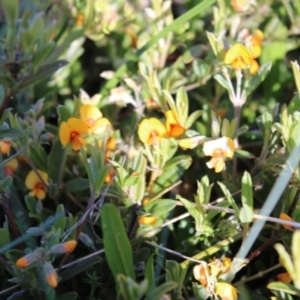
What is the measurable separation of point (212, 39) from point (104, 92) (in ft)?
1.27

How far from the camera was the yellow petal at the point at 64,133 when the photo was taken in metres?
1.18

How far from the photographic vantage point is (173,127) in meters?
1.24

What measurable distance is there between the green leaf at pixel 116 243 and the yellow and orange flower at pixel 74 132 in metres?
0.25

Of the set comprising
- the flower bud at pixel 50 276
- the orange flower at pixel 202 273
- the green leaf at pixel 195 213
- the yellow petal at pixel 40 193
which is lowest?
the orange flower at pixel 202 273

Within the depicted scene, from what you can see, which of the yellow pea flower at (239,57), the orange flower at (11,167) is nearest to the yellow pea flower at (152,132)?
the yellow pea flower at (239,57)

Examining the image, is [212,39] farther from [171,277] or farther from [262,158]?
[171,277]

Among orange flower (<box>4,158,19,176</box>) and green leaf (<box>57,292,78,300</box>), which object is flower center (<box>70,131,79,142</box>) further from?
green leaf (<box>57,292,78,300</box>)

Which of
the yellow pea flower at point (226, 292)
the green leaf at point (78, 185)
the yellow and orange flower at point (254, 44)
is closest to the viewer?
the yellow pea flower at point (226, 292)

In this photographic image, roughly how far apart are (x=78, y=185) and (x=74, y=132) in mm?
142

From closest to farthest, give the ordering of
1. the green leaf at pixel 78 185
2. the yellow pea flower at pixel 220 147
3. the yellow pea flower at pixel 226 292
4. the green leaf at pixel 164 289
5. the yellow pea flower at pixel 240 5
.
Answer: the green leaf at pixel 164 289 → the yellow pea flower at pixel 226 292 → the yellow pea flower at pixel 220 147 → the green leaf at pixel 78 185 → the yellow pea flower at pixel 240 5

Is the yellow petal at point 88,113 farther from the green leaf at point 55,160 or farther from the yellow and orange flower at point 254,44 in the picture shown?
the yellow and orange flower at point 254,44

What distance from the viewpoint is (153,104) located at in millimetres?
1451

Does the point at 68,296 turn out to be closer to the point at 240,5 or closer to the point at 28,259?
the point at 28,259

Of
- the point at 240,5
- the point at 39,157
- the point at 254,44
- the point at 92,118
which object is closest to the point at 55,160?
the point at 39,157
